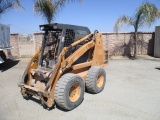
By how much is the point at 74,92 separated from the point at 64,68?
0.74m

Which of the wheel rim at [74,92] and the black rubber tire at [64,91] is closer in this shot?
the black rubber tire at [64,91]

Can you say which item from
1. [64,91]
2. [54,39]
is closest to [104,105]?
[64,91]

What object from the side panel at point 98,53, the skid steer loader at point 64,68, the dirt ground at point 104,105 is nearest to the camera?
the dirt ground at point 104,105

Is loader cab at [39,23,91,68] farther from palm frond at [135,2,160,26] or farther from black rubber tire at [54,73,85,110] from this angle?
palm frond at [135,2,160,26]

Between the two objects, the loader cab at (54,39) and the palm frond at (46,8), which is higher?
the palm frond at (46,8)

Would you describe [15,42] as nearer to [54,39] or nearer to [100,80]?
[54,39]

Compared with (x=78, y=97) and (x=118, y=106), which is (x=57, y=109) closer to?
(x=78, y=97)

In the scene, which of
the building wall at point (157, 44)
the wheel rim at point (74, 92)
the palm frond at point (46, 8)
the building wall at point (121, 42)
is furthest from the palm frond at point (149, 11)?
the wheel rim at point (74, 92)

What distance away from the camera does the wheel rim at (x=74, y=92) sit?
5157 mm

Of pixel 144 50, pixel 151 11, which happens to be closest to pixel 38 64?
pixel 151 11

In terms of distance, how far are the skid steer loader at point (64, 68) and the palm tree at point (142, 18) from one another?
7487mm

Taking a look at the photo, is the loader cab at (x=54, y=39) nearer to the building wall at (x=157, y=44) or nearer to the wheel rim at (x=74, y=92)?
the wheel rim at (x=74, y=92)

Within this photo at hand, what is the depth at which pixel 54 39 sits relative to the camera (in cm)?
602

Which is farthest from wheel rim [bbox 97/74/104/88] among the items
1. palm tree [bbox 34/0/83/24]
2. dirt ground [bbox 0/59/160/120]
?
palm tree [bbox 34/0/83/24]
